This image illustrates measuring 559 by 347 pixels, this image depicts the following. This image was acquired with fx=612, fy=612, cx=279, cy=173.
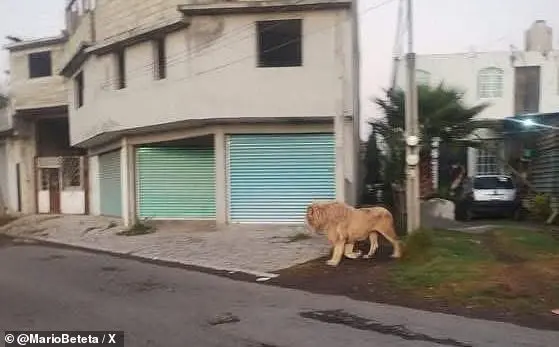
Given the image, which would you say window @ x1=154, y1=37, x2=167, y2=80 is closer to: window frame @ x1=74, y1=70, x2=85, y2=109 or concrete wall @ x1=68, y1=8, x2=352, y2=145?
concrete wall @ x1=68, y1=8, x2=352, y2=145

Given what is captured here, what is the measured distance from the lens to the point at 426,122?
18.7 metres

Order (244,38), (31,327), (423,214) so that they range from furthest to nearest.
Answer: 1. (423,214)
2. (244,38)
3. (31,327)

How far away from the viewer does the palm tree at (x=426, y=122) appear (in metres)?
18.6

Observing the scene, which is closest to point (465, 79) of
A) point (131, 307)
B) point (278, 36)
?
point (278, 36)

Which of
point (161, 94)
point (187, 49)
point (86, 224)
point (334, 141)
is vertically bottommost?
point (86, 224)

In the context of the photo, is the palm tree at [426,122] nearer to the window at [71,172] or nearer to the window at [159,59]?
the window at [159,59]

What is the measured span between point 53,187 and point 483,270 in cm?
2177

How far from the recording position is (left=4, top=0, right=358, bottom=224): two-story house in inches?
614

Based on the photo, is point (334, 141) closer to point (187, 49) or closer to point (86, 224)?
point (187, 49)

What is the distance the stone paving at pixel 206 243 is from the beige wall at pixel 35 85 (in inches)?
279

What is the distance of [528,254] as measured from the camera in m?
10.7

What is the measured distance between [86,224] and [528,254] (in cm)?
1467

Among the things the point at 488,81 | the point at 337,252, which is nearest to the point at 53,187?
the point at 337,252

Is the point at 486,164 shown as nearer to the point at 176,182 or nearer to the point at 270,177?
the point at 270,177
